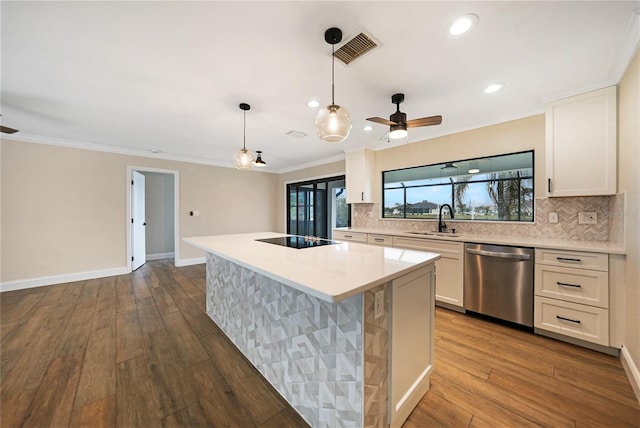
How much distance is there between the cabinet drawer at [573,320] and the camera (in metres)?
2.01

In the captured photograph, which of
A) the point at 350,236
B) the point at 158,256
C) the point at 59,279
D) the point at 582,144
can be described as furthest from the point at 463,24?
the point at 158,256

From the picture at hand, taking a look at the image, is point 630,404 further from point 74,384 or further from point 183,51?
point 183,51

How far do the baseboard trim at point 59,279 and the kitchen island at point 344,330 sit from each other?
416 cm

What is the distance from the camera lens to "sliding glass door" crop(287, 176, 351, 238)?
621 cm

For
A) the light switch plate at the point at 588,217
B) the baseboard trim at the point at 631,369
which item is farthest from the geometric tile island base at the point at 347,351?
the light switch plate at the point at 588,217

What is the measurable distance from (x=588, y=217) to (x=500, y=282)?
1.11 metres

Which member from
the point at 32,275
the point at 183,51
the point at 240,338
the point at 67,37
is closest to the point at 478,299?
the point at 240,338

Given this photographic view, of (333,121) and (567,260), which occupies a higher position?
(333,121)

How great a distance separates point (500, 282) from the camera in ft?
8.21

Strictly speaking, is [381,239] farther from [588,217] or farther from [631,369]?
[631,369]

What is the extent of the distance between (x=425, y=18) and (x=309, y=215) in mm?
5110

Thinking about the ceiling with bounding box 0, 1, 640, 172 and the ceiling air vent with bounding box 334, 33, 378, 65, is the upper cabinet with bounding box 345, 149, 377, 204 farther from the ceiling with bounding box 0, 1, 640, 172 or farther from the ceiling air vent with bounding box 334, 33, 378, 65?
Answer: the ceiling air vent with bounding box 334, 33, 378, 65

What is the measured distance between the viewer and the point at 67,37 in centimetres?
161

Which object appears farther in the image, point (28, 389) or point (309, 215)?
point (309, 215)
